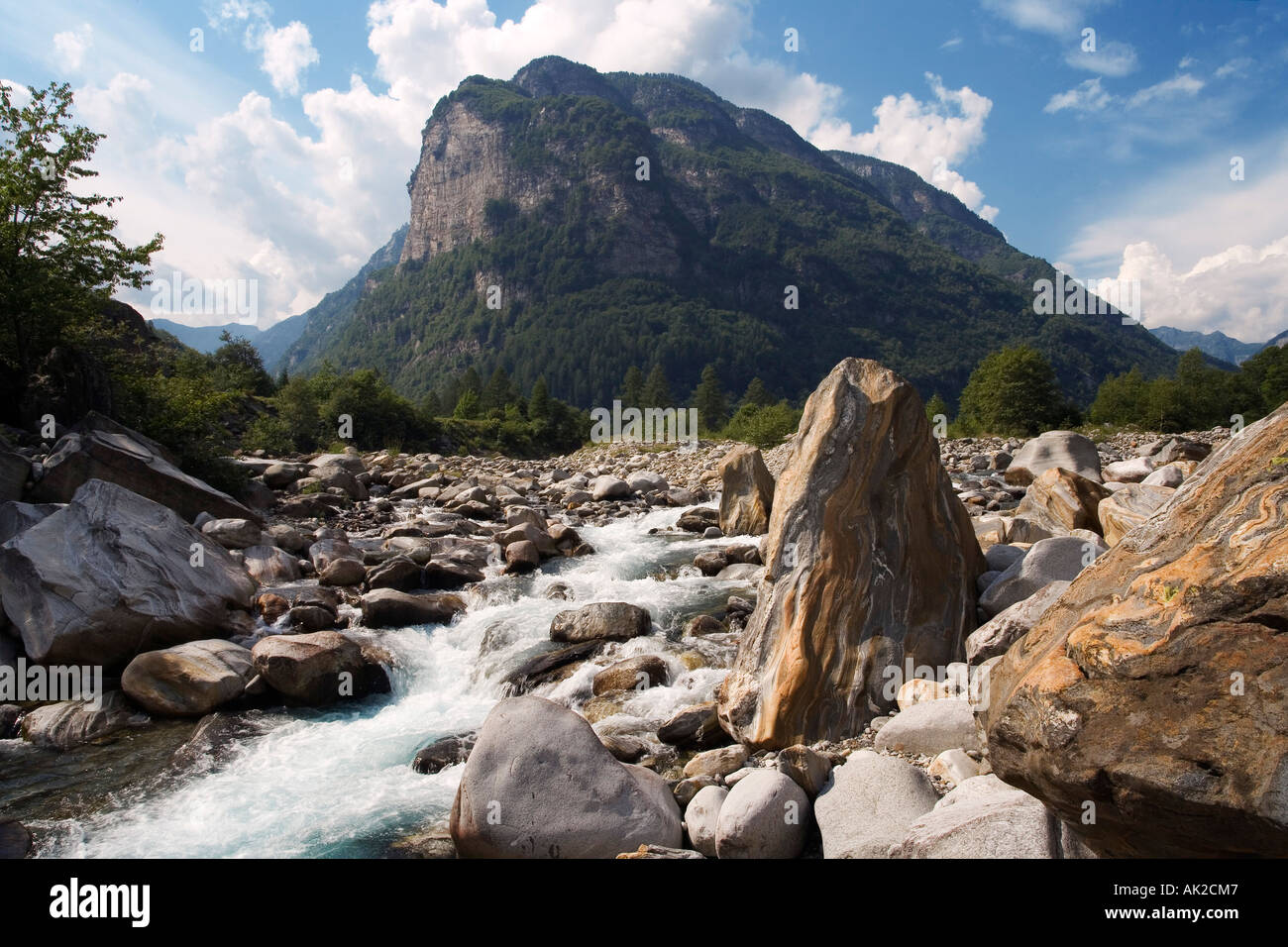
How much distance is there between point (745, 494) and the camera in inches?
909

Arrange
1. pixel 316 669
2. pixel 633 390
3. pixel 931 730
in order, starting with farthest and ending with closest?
pixel 633 390 < pixel 316 669 < pixel 931 730

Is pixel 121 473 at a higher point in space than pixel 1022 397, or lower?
lower

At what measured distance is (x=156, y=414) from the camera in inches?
862

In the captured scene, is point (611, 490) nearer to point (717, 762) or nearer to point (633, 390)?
point (717, 762)

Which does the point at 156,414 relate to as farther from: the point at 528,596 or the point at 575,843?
the point at 575,843

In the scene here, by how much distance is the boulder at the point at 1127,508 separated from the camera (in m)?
12.0

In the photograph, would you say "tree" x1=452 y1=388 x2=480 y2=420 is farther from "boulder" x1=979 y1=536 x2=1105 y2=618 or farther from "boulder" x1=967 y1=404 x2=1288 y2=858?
"boulder" x1=967 y1=404 x2=1288 y2=858

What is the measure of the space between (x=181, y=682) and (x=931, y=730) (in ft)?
35.9

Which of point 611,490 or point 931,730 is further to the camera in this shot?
point 611,490

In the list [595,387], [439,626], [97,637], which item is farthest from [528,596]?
[595,387]

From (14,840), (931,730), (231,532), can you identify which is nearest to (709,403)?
(231,532)

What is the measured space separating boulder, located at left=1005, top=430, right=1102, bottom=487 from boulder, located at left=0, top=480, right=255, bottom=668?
22444 millimetres
